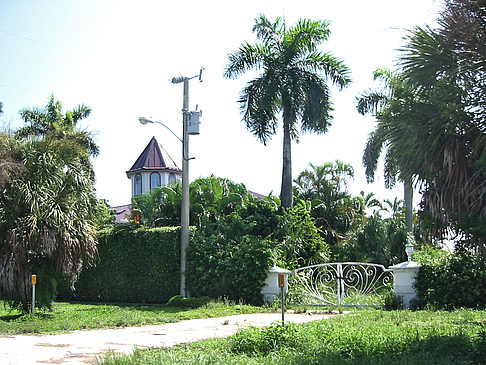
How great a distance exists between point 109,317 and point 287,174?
1127cm

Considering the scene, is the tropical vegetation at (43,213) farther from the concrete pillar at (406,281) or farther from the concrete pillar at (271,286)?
the concrete pillar at (406,281)

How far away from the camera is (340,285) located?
54.6 ft

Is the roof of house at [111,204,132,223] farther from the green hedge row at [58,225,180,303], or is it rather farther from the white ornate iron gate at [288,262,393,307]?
the white ornate iron gate at [288,262,393,307]

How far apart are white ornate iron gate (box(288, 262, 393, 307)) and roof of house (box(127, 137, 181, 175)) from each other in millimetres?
32314

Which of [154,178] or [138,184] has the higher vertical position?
[154,178]

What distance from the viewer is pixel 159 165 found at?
1919 inches

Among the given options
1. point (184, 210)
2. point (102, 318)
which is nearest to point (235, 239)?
point (184, 210)

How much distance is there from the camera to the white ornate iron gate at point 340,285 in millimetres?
16141

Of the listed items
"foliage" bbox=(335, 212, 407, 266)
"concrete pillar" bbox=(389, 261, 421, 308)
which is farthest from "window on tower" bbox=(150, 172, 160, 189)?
"concrete pillar" bbox=(389, 261, 421, 308)

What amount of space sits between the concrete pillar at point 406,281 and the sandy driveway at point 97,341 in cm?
391

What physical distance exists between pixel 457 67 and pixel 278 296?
10.1 m

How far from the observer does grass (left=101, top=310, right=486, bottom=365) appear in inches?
278

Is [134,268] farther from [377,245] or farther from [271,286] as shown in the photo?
[377,245]

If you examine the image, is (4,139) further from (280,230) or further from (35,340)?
(280,230)
